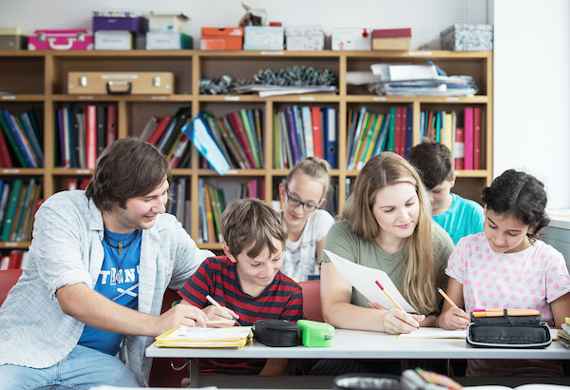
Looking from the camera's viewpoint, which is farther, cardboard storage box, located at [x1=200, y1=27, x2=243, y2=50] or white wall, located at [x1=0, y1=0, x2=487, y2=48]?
white wall, located at [x1=0, y1=0, x2=487, y2=48]

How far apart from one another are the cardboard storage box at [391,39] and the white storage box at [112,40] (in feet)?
4.75

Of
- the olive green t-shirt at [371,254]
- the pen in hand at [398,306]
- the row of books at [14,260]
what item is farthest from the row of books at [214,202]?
the pen in hand at [398,306]

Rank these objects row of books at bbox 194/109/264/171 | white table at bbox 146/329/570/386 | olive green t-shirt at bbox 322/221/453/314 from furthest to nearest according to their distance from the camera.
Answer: row of books at bbox 194/109/264/171 → olive green t-shirt at bbox 322/221/453/314 → white table at bbox 146/329/570/386

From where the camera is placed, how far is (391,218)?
2566 mm

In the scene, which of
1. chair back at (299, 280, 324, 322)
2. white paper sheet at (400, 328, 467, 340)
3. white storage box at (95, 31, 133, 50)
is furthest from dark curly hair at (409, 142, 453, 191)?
white storage box at (95, 31, 133, 50)

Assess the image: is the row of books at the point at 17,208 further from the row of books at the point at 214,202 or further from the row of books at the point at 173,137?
the row of books at the point at 214,202

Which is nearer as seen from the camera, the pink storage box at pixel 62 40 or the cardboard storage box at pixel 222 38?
the cardboard storage box at pixel 222 38

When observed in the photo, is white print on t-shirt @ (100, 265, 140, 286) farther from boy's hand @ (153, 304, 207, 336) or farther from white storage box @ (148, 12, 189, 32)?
white storage box @ (148, 12, 189, 32)

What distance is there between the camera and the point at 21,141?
198 inches

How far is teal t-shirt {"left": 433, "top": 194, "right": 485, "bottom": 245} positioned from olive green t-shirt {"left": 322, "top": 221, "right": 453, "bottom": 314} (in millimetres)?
830

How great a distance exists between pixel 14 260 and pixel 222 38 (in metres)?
1.81

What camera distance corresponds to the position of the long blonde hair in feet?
8.50

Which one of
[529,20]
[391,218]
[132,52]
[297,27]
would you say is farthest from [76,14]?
[391,218]

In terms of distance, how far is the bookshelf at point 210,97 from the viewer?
16.0ft
